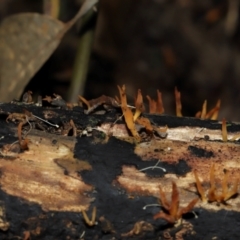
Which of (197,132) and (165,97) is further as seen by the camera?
(165,97)

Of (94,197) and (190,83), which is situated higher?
(190,83)

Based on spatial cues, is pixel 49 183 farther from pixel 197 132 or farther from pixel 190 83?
pixel 190 83

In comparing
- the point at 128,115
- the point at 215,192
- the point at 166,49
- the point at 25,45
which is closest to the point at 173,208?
the point at 215,192

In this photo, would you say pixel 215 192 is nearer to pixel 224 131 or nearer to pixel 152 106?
pixel 224 131

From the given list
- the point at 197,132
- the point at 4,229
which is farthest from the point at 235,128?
the point at 4,229

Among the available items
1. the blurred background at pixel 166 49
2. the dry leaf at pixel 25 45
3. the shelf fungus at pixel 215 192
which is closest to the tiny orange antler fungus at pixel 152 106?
the shelf fungus at pixel 215 192

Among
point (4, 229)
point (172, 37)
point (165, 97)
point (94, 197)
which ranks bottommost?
point (4, 229)

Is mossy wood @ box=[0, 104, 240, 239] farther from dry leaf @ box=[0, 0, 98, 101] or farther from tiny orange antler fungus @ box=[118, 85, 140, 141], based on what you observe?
dry leaf @ box=[0, 0, 98, 101]
